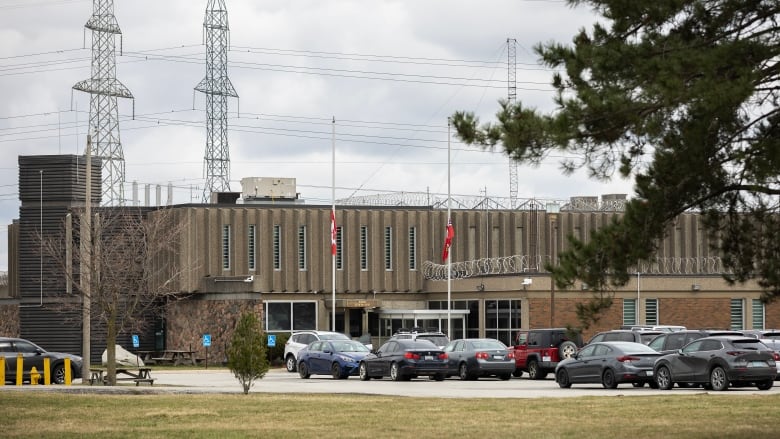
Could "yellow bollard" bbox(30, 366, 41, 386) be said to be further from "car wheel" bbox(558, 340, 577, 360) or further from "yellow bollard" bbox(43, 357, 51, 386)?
"car wheel" bbox(558, 340, 577, 360)

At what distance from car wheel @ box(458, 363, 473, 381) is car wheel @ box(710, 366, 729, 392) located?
37.2 feet

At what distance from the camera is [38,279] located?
2564 inches

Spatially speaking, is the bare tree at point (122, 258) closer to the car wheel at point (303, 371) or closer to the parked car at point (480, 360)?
the car wheel at point (303, 371)

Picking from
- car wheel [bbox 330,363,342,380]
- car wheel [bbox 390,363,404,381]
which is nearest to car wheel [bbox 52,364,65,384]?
car wheel [bbox 330,363,342,380]

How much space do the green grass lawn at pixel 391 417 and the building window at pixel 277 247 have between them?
115 feet

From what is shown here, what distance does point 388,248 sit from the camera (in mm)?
68625

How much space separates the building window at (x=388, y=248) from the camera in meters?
68.5

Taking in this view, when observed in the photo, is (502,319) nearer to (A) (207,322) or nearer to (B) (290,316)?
(B) (290,316)

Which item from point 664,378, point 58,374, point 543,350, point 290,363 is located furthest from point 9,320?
point 664,378

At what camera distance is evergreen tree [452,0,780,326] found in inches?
712

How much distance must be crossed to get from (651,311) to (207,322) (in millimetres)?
20385

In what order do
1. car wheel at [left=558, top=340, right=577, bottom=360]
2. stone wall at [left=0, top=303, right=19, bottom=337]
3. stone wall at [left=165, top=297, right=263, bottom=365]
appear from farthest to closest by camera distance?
stone wall at [left=0, top=303, right=19, bottom=337] < stone wall at [left=165, top=297, right=263, bottom=365] < car wheel at [left=558, top=340, right=577, bottom=360]

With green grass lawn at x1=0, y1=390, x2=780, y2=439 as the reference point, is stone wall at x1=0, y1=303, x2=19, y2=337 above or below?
above

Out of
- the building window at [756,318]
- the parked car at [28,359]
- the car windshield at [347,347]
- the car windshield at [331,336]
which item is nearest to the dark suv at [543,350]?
the car windshield at [347,347]
